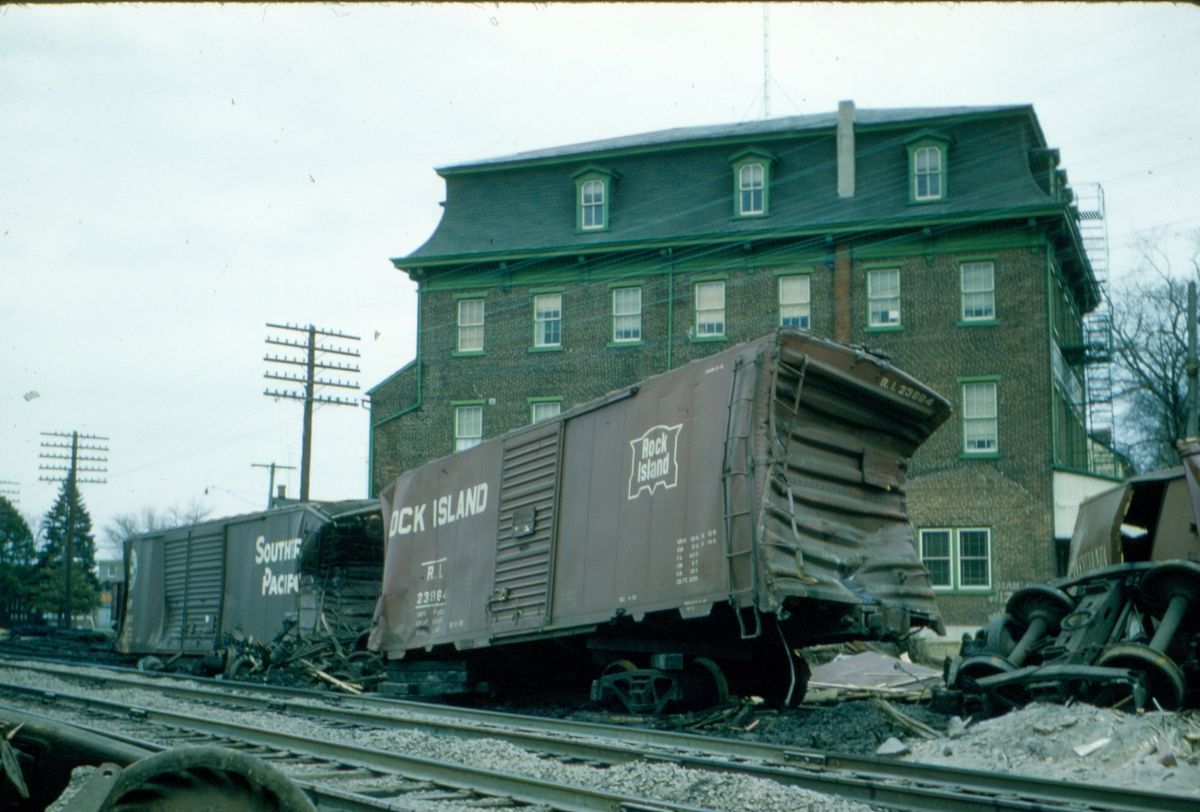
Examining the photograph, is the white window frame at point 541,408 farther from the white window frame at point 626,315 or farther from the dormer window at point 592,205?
the dormer window at point 592,205

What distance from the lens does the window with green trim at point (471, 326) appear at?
37781mm

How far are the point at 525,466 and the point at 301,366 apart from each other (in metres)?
29.6

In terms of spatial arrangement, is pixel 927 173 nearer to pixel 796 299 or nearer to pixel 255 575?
pixel 796 299

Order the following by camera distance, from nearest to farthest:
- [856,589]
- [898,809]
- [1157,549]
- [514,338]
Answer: [898,809], [856,589], [1157,549], [514,338]

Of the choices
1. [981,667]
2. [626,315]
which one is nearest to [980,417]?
[626,315]

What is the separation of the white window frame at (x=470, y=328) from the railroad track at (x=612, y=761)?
23725 millimetres

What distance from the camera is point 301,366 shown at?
1679 inches

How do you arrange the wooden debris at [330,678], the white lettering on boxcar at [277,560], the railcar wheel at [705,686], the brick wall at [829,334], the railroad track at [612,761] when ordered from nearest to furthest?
1. the railroad track at [612,761]
2. the railcar wheel at [705,686]
3. the wooden debris at [330,678]
4. the white lettering on boxcar at [277,560]
5. the brick wall at [829,334]

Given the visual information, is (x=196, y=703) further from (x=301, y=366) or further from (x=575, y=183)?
(x=301, y=366)

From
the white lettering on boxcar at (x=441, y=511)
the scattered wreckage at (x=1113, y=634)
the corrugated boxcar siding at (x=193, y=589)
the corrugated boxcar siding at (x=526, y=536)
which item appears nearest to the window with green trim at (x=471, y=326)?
the corrugated boxcar siding at (x=193, y=589)

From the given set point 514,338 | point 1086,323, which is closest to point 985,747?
point 514,338

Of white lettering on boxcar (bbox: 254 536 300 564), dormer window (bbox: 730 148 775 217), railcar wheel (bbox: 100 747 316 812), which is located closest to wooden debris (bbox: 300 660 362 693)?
white lettering on boxcar (bbox: 254 536 300 564)

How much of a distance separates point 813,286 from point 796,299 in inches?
23.9

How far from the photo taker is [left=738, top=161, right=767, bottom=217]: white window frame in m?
35.1
